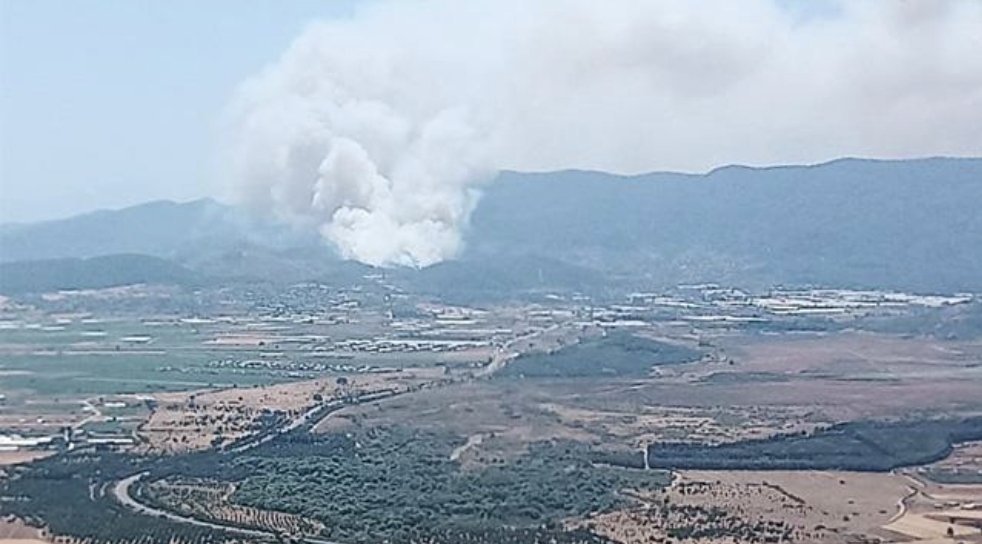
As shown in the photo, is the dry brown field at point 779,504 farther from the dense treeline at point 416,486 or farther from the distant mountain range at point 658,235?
the distant mountain range at point 658,235

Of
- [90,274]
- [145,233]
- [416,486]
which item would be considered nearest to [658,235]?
[90,274]

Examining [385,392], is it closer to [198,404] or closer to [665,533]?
[198,404]

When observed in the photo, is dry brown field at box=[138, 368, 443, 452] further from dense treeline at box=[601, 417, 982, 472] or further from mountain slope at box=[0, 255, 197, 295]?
mountain slope at box=[0, 255, 197, 295]

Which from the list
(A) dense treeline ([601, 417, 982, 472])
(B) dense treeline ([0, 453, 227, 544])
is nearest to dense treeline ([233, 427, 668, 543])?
(A) dense treeline ([601, 417, 982, 472])

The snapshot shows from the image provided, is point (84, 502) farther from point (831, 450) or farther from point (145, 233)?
point (145, 233)

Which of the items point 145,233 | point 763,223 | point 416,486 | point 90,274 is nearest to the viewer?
point 416,486

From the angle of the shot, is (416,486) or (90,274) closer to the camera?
(416,486)

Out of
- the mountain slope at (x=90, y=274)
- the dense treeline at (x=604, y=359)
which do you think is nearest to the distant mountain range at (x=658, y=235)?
the mountain slope at (x=90, y=274)

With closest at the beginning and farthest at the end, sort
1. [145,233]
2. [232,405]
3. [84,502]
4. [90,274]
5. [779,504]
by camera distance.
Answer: [84,502] → [779,504] → [232,405] → [90,274] → [145,233]
